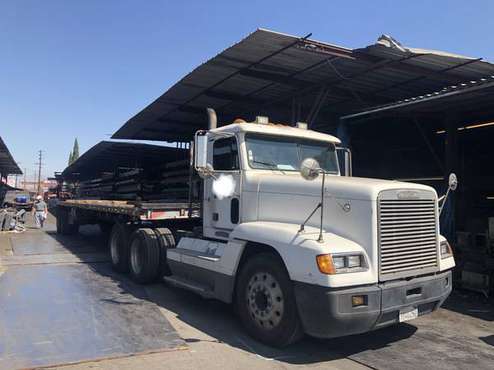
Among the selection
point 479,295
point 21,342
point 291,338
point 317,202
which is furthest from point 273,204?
point 479,295

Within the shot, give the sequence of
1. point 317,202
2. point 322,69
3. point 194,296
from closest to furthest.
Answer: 1. point 317,202
2. point 194,296
3. point 322,69

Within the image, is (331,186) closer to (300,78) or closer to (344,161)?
(344,161)

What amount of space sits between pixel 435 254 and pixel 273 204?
2.04 metres

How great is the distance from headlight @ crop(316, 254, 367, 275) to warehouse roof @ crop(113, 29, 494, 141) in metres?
4.47

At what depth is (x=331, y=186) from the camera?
17.9 ft

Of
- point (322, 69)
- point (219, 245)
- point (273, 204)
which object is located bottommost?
point (219, 245)

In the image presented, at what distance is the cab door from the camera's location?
6602mm

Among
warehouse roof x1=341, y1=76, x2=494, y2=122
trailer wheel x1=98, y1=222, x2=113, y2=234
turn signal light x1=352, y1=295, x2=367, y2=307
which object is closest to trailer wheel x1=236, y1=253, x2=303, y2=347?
turn signal light x1=352, y1=295, x2=367, y2=307

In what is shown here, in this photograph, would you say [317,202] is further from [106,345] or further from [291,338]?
[106,345]

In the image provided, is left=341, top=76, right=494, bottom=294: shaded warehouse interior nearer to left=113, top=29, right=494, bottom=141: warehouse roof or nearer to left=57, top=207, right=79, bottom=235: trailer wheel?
left=113, top=29, right=494, bottom=141: warehouse roof

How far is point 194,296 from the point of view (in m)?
7.87

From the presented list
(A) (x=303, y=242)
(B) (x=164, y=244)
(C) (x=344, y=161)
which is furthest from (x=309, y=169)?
(B) (x=164, y=244)

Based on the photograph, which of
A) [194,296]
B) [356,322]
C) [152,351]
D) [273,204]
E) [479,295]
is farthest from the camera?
[479,295]

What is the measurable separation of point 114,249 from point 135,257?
53.1 inches
